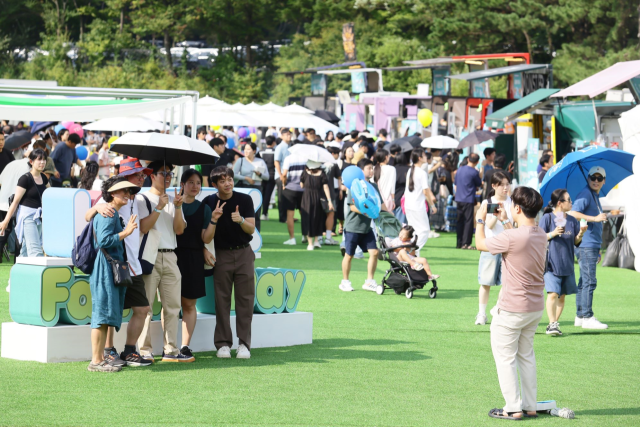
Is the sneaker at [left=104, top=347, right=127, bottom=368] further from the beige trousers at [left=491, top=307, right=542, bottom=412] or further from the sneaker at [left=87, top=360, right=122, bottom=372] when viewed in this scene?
the beige trousers at [left=491, top=307, right=542, bottom=412]

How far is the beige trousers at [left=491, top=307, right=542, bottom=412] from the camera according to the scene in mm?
5961

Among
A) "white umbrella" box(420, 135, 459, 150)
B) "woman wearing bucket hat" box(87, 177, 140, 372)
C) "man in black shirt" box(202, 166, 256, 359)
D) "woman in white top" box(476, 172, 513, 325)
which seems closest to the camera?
"woman wearing bucket hat" box(87, 177, 140, 372)

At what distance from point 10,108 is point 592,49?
3462cm

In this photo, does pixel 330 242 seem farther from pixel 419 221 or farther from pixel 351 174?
pixel 351 174

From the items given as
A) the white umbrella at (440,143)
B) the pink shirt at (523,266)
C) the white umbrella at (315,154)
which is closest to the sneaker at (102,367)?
the pink shirt at (523,266)

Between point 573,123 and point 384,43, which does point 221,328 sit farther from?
point 384,43

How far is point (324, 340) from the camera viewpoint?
340 inches

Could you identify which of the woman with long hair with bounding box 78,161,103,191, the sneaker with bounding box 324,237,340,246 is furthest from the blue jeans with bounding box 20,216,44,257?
the sneaker with bounding box 324,237,340,246

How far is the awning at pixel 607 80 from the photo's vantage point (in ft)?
44.2

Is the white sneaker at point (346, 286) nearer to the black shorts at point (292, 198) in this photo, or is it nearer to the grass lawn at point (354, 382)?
the grass lawn at point (354, 382)

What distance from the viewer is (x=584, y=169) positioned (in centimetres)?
930

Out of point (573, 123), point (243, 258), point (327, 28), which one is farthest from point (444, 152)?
A: point (327, 28)

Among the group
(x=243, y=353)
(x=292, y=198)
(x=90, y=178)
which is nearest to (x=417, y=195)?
(x=292, y=198)

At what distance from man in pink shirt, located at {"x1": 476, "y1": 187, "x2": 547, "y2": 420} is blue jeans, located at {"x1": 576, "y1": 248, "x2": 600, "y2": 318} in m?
3.71
